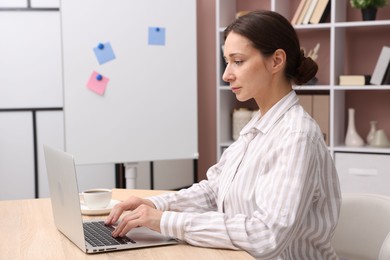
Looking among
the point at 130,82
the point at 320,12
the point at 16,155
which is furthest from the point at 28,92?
the point at 320,12

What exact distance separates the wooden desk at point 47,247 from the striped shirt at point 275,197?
0.15 feet

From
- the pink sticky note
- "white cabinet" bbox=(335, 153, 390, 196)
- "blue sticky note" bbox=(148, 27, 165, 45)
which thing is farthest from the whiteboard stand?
"white cabinet" bbox=(335, 153, 390, 196)

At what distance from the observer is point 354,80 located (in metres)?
3.59

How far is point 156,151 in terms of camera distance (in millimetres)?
3576

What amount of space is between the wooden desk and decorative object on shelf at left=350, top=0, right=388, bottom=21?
2.43m

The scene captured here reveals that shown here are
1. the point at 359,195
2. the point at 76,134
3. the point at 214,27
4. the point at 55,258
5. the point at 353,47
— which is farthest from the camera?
the point at 214,27

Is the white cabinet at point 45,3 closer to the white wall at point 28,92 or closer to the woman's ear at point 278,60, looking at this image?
the white wall at point 28,92

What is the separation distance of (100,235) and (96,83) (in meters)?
1.96

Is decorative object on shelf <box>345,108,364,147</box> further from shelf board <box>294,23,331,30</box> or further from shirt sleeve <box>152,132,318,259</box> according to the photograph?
shirt sleeve <box>152,132,318,259</box>

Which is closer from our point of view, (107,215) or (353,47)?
(107,215)

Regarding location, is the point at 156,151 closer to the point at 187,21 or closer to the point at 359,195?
the point at 187,21

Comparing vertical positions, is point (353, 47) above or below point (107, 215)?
above

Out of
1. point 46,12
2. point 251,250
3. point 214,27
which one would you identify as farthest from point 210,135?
point 251,250

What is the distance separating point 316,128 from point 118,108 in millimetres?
2050
